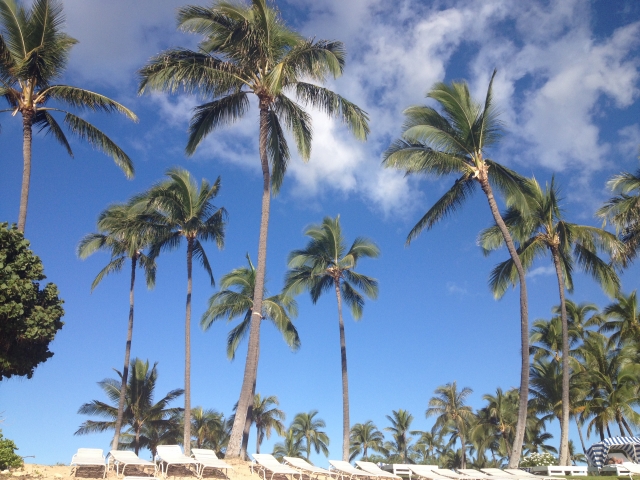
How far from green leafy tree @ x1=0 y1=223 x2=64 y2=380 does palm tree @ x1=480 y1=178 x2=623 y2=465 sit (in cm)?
1738

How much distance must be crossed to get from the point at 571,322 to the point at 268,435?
26731mm

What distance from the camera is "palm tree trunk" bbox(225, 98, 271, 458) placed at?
52.4 feet

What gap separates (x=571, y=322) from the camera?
4097 centimetres

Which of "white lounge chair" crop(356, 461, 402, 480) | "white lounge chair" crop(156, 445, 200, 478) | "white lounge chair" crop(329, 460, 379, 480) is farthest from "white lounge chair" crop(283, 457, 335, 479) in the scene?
"white lounge chair" crop(156, 445, 200, 478)

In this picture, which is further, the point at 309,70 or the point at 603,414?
the point at 603,414

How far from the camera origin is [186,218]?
1040 inches

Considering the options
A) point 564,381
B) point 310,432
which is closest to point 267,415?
point 310,432

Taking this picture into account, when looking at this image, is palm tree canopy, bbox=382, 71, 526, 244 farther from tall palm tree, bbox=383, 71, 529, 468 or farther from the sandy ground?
the sandy ground

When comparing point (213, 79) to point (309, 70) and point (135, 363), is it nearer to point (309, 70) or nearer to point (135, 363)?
point (309, 70)

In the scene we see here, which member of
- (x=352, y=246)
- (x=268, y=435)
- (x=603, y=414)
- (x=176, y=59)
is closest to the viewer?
(x=176, y=59)

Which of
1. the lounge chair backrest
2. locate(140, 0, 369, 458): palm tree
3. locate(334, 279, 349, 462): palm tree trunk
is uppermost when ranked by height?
locate(140, 0, 369, 458): palm tree

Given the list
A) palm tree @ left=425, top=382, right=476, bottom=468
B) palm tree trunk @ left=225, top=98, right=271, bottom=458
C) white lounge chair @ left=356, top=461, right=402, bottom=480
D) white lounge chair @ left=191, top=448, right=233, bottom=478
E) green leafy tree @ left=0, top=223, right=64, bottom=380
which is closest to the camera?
white lounge chair @ left=191, top=448, right=233, bottom=478

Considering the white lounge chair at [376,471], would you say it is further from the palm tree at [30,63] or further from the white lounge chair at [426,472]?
the palm tree at [30,63]

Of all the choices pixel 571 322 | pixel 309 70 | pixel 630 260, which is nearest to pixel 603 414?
pixel 571 322
